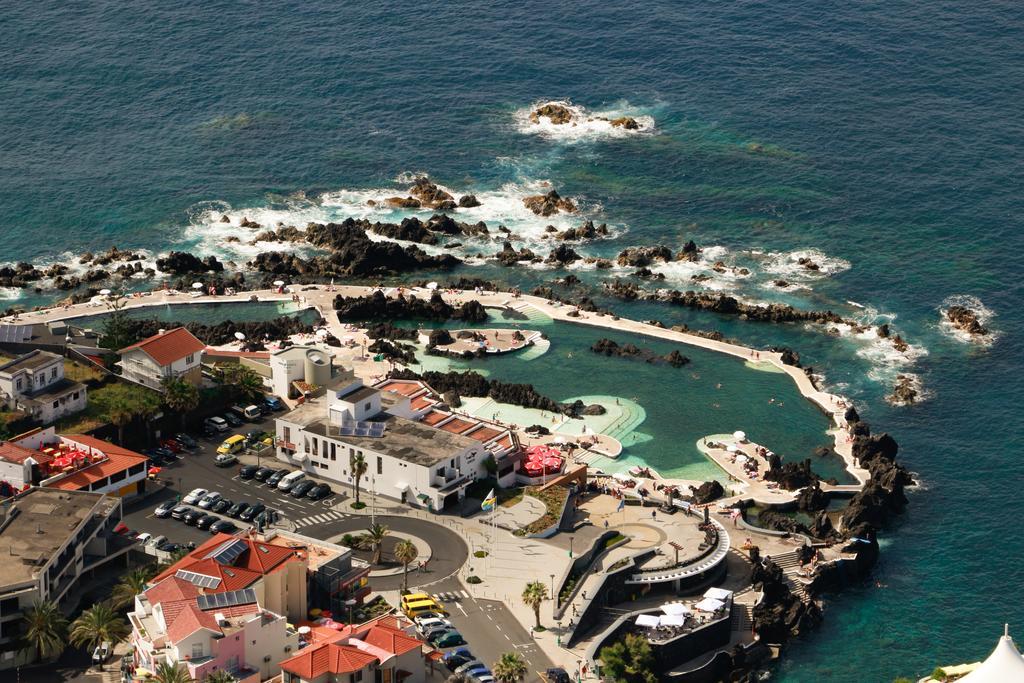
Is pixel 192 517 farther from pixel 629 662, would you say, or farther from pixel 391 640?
pixel 629 662

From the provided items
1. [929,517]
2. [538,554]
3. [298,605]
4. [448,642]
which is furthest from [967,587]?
[298,605]

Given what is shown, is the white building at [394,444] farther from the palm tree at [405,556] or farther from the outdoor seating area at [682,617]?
the outdoor seating area at [682,617]

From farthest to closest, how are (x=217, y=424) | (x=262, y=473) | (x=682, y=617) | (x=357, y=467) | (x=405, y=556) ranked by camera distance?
(x=217, y=424)
(x=262, y=473)
(x=357, y=467)
(x=405, y=556)
(x=682, y=617)

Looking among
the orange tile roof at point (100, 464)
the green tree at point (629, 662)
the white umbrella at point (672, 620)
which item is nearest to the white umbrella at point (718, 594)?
the white umbrella at point (672, 620)

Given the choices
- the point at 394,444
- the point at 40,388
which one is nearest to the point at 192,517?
the point at 394,444

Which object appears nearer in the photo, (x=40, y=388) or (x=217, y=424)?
(x=40, y=388)
